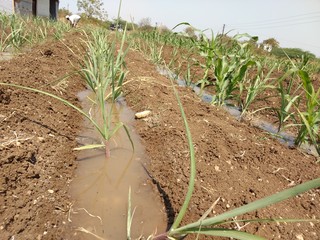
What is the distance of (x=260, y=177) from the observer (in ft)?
4.96

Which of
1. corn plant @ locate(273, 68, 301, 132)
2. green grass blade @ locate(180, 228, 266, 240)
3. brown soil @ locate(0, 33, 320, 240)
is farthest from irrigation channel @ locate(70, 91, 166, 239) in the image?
corn plant @ locate(273, 68, 301, 132)

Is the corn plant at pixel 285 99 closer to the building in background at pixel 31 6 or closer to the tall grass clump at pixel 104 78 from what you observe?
the tall grass clump at pixel 104 78

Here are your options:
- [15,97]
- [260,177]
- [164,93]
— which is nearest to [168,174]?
[260,177]

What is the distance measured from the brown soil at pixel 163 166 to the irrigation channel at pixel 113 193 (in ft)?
0.21

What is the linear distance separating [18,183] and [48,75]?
1725 millimetres

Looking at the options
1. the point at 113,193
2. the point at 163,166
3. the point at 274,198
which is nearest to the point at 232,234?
the point at 274,198

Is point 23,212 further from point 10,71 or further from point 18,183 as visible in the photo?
point 10,71

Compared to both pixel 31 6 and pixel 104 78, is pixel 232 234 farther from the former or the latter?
pixel 31 6

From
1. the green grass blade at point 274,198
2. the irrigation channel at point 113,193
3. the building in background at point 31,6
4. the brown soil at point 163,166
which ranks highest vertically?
the building in background at point 31,6

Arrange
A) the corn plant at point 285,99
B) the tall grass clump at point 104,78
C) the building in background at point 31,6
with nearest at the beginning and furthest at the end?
the tall grass clump at point 104,78, the corn plant at point 285,99, the building in background at point 31,6


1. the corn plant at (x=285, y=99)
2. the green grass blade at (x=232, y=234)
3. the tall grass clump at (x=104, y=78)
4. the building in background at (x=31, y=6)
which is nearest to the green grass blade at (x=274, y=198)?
the green grass blade at (x=232, y=234)

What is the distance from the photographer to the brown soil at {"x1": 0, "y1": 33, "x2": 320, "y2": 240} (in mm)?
1098

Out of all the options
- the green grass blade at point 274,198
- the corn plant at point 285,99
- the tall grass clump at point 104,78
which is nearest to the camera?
the green grass blade at point 274,198

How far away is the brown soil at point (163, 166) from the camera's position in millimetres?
1098
